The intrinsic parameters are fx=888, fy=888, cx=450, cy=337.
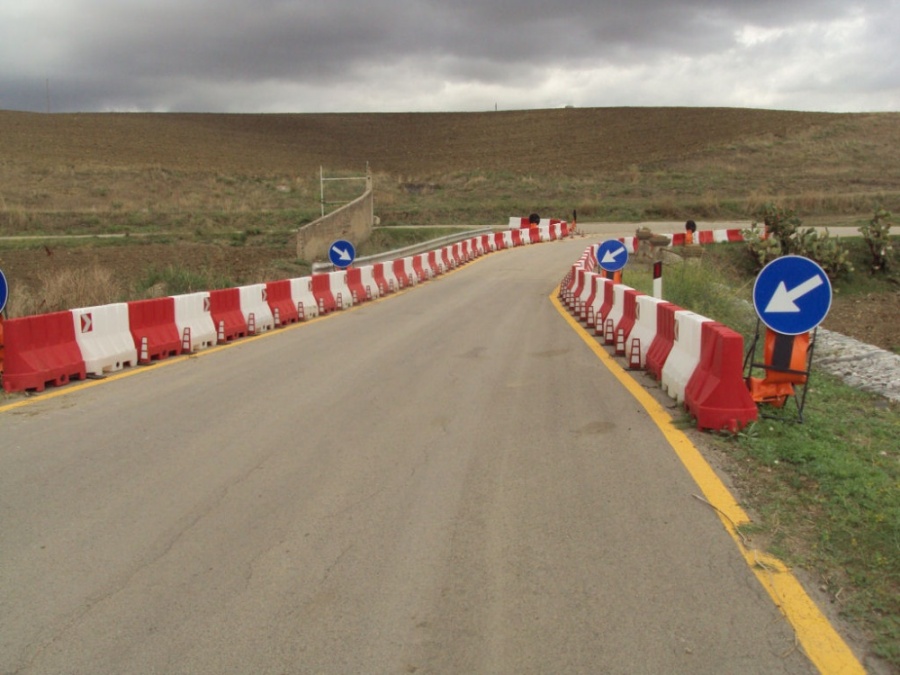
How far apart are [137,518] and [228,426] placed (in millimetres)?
2390

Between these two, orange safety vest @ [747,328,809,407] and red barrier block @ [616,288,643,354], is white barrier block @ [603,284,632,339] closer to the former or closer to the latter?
red barrier block @ [616,288,643,354]

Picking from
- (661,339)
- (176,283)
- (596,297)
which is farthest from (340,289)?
(661,339)

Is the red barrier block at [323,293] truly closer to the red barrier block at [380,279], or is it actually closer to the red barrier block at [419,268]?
the red barrier block at [380,279]

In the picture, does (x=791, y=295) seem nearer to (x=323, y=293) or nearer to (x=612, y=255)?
(x=612, y=255)

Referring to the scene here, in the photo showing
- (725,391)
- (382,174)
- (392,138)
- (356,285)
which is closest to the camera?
(725,391)

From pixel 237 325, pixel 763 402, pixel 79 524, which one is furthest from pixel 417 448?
pixel 237 325

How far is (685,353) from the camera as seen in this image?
845 centimetres

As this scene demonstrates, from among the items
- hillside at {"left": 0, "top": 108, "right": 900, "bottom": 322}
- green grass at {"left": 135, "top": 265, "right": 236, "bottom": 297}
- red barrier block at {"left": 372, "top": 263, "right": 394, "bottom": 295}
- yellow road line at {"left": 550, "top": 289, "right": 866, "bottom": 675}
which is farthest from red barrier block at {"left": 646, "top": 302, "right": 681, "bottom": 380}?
green grass at {"left": 135, "top": 265, "right": 236, "bottom": 297}

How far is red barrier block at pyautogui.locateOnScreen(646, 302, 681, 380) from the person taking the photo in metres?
9.32

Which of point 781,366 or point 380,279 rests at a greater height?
point 781,366

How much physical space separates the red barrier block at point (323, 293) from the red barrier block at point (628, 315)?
7309 mm

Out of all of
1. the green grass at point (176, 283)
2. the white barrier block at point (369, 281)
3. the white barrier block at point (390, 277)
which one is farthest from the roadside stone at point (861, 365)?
the green grass at point (176, 283)

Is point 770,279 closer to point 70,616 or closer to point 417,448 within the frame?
point 417,448

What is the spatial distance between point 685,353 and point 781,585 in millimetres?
4263
